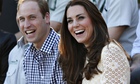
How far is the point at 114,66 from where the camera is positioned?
11.2 feet

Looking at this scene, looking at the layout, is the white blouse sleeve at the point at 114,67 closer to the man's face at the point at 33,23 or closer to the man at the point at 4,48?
the man's face at the point at 33,23

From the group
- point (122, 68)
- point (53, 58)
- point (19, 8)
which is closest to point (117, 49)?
point (122, 68)

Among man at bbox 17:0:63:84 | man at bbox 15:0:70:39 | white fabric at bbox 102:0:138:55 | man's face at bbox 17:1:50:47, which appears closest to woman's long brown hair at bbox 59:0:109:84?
man at bbox 17:0:63:84

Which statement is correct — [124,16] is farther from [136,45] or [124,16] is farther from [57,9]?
[57,9]

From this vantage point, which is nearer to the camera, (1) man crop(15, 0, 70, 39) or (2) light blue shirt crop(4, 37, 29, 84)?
(2) light blue shirt crop(4, 37, 29, 84)

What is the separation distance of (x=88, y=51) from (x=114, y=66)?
381 millimetres

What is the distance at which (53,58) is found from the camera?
4012mm

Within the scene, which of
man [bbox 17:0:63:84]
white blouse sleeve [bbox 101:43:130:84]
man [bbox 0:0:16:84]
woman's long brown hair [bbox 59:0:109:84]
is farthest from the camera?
man [bbox 0:0:16:84]

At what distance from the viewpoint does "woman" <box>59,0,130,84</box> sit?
3.44 meters

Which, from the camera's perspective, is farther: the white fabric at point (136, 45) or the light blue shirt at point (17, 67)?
the white fabric at point (136, 45)

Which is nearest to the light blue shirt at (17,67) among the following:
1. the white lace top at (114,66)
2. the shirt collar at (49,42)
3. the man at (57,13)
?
the shirt collar at (49,42)

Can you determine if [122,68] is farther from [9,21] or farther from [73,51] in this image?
[9,21]

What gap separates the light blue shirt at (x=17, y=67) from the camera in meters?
4.22

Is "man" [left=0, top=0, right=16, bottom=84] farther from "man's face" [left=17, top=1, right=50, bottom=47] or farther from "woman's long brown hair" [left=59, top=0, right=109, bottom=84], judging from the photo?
"woman's long brown hair" [left=59, top=0, right=109, bottom=84]
